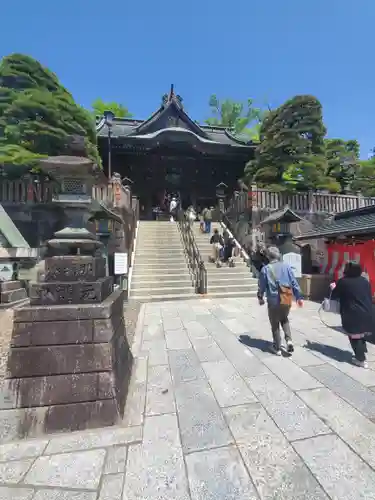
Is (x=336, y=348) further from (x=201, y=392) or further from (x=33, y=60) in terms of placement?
(x=33, y=60)

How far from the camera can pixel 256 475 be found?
1.96 meters

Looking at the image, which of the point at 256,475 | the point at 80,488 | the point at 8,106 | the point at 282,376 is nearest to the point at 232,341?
the point at 282,376

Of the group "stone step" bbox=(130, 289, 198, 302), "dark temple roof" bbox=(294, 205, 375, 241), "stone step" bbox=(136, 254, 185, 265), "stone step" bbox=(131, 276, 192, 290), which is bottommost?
"stone step" bbox=(130, 289, 198, 302)

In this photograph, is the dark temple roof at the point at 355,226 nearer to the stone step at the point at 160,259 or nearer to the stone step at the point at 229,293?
the stone step at the point at 229,293

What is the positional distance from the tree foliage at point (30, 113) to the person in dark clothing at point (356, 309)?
37.2 ft

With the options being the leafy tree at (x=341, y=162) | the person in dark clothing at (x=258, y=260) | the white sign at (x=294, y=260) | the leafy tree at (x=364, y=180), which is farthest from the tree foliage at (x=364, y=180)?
the white sign at (x=294, y=260)

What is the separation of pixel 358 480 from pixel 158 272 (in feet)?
30.7

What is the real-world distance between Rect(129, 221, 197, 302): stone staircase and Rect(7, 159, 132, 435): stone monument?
6.39 m

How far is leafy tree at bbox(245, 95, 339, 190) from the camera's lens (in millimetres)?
14367

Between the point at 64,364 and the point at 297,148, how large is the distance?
52.9 ft

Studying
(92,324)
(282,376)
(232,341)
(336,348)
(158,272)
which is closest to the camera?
(92,324)

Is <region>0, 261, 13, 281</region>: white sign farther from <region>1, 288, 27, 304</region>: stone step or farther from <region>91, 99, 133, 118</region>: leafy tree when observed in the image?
<region>91, 99, 133, 118</region>: leafy tree

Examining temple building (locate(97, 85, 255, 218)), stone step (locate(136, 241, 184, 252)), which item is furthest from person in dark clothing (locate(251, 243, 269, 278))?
temple building (locate(97, 85, 255, 218))

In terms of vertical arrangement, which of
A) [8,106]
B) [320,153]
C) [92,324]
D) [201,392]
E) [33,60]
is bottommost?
[201,392]
